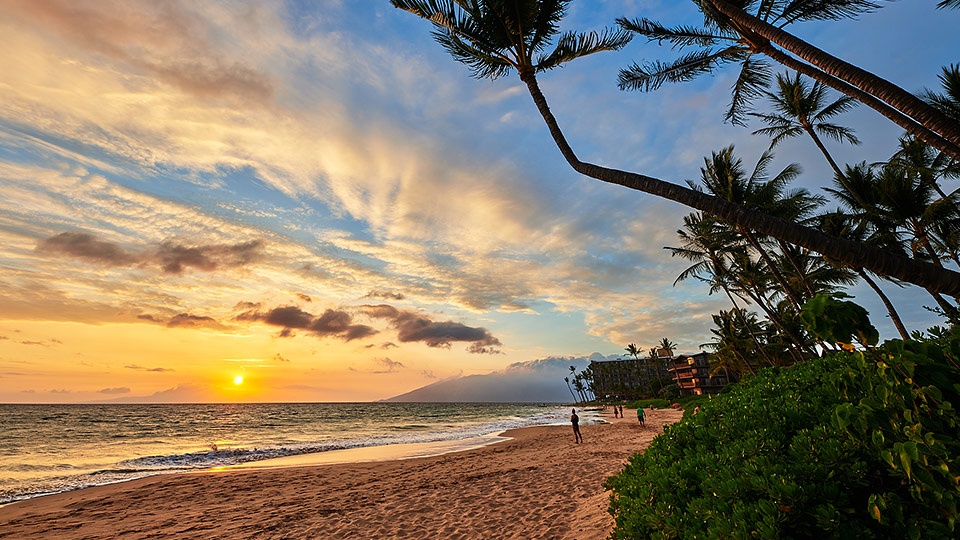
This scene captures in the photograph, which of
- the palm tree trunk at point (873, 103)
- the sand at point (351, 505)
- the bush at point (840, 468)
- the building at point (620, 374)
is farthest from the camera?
Answer: the building at point (620, 374)

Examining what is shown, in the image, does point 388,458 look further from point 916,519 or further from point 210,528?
point 916,519

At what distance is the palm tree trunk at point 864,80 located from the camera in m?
4.98

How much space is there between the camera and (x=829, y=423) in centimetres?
266

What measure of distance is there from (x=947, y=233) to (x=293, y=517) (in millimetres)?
28828

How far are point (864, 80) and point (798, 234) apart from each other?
281cm

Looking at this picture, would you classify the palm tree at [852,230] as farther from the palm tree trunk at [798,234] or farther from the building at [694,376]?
the building at [694,376]

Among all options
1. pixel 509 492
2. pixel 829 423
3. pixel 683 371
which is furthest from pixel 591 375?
pixel 829 423

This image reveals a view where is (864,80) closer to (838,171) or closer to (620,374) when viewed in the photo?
(838,171)

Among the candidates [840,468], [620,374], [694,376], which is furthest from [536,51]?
[620,374]

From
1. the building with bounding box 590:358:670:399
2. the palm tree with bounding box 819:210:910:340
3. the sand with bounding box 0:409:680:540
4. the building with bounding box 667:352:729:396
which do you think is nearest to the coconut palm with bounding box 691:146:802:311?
the palm tree with bounding box 819:210:910:340

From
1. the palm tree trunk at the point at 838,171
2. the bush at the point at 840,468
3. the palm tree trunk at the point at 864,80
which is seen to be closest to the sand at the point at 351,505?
the bush at the point at 840,468

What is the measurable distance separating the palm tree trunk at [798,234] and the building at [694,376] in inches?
3715

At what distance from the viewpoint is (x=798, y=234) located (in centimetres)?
456

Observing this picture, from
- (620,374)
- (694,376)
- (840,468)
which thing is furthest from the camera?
(620,374)
